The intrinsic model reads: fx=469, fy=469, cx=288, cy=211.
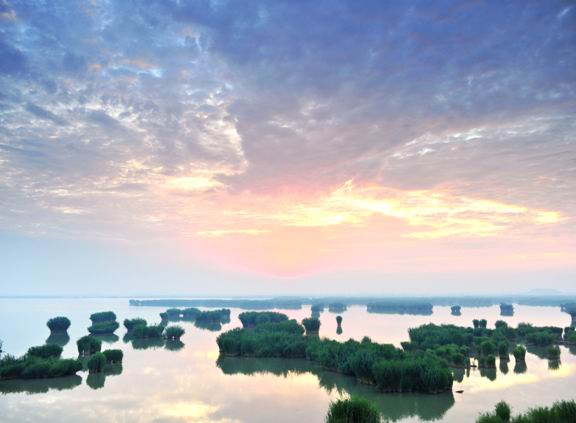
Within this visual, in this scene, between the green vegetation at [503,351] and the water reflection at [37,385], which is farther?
the green vegetation at [503,351]

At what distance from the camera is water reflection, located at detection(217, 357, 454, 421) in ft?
82.0

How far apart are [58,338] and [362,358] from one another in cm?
4722

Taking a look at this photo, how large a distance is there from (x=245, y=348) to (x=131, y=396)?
17.6 metres

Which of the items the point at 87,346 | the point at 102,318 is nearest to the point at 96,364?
the point at 87,346

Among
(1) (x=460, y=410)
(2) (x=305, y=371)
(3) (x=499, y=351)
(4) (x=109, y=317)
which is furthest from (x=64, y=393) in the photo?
(4) (x=109, y=317)

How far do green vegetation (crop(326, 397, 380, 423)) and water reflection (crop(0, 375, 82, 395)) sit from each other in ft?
66.8

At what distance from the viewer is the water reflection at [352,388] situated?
25.0m

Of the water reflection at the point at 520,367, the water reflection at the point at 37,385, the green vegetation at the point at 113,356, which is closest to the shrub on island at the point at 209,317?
the green vegetation at the point at 113,356

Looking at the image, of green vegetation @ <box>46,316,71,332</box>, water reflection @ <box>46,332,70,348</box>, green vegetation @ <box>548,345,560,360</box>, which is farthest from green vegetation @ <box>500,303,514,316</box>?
water reflection @ <box>46,332,70,348</box>

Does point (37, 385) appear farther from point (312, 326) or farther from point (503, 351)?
point (312, 326)

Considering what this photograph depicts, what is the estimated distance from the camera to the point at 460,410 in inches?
995

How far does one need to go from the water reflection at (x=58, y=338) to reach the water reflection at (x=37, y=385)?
2507cm

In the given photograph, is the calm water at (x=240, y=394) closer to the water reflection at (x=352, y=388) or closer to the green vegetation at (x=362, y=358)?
the water reflection at (x=352, y=388)

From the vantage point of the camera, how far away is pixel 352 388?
101ft
